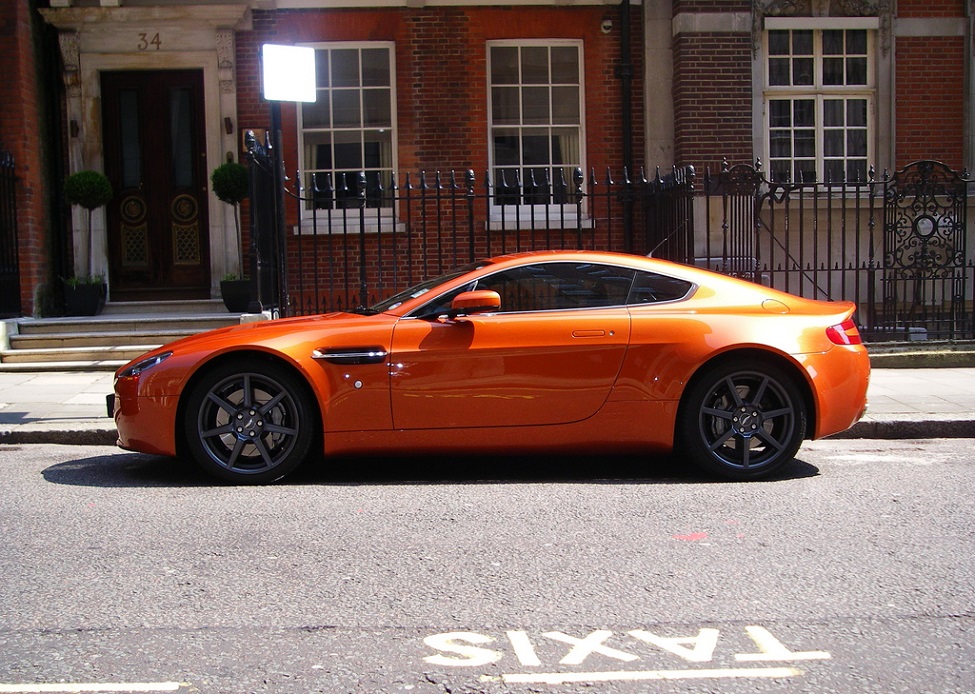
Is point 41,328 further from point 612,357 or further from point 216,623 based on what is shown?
point 216,623

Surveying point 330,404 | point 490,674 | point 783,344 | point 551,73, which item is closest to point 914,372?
point 783,344

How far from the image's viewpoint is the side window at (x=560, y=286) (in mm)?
6180

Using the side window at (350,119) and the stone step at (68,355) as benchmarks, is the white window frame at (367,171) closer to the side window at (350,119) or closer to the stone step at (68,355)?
the side window at (350,119)

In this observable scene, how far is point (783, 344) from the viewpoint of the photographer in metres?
6.03

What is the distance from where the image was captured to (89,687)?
3.12 meters

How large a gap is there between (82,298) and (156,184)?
1.83 meters

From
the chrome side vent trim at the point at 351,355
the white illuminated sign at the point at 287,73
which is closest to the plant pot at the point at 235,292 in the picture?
the white illuminated sign at the point at 287,73

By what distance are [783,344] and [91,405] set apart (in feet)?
18.4

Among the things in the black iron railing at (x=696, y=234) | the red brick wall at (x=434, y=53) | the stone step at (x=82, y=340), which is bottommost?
the stone step at (x=82, y=340)

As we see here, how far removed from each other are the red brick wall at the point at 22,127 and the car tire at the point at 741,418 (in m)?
9.16

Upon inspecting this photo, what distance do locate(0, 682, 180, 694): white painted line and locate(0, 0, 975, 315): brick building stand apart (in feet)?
33.9

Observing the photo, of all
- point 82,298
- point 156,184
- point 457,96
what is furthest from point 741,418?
point 156,184

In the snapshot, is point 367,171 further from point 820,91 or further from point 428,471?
point 428,471

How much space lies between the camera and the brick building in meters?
13.0
